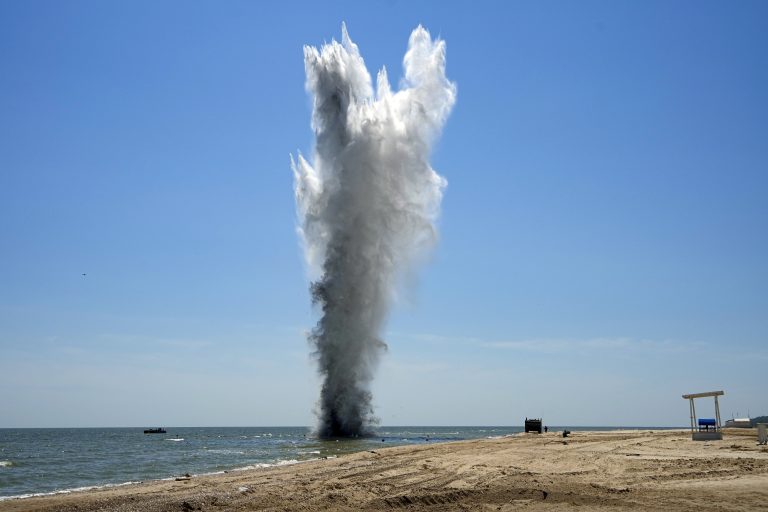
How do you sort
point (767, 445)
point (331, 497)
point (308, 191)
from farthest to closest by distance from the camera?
point (308, 191), point (767, 445), point (331, 497)

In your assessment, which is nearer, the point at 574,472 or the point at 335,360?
the point at 574,472

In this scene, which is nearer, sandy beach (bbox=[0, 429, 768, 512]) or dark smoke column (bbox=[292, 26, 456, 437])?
sandy beach (bbox=[0, 429, 768, 512])

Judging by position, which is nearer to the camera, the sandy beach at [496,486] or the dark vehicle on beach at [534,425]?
the sandy beach at [496,486]

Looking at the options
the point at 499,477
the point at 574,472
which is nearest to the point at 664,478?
the point at 574,472

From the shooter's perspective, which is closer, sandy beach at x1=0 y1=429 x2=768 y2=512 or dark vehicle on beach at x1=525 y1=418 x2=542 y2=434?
sandy beach at x1=0 y1=429 x2=768 y2=512

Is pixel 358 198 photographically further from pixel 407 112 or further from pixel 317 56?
pixel 317 56

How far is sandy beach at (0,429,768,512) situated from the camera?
45.4 feet

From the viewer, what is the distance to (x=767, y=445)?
82.9ft

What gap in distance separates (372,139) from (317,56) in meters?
11.9

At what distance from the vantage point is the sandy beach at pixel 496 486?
545 inches

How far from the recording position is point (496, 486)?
16438 mm

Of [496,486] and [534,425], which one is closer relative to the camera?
[496,486]

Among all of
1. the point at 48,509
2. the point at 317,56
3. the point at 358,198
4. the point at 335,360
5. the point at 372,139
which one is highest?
the point at 317,56

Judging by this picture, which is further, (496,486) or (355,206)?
(355,206)
